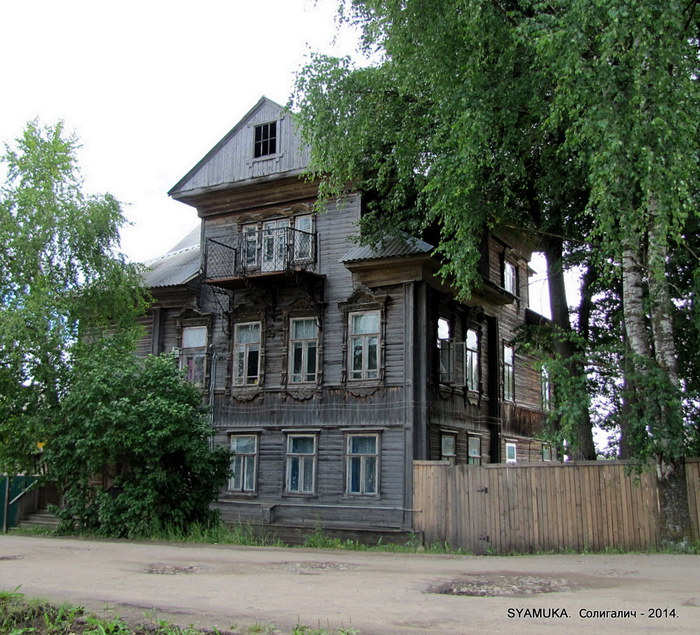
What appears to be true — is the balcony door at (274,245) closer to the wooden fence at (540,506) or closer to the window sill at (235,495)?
the window sill at (235,495)

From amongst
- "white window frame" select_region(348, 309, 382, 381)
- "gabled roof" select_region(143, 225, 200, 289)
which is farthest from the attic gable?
"white window frame" select_region(348, 309, 382, 381)

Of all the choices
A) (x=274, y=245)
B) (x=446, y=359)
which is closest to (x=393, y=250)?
(x=446, y=359)

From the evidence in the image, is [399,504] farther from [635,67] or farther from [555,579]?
[635,67]

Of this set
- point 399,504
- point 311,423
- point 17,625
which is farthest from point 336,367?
point 17,625

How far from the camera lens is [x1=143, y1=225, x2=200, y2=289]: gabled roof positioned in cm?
2395

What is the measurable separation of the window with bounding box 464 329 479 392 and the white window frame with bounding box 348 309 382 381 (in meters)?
3.44

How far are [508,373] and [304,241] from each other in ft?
28.6

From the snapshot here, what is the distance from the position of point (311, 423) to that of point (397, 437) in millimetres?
2743

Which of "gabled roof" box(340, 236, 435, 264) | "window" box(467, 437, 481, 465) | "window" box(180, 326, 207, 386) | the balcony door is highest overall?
the balcony door

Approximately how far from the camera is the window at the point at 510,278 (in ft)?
85.7

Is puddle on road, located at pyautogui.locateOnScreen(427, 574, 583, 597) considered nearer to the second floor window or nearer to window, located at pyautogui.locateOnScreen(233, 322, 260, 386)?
window, located at pyautogui.locateOnScreen(233, 322, 260, 386)

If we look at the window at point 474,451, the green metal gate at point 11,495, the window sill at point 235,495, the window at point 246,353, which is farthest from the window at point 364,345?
the green metal gate at point 11,495

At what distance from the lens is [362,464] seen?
20.2 metres

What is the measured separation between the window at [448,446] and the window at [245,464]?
18.0ft
